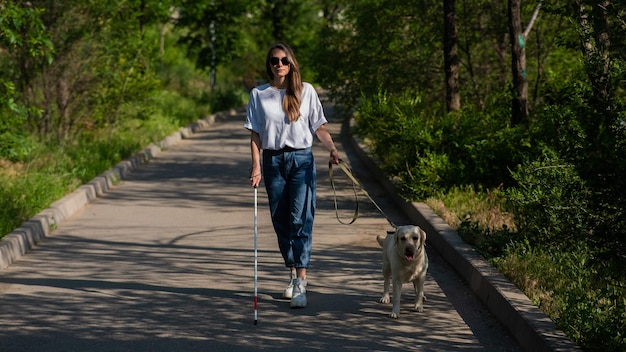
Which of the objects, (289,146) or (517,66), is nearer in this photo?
(289,146)

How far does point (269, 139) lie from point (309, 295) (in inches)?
50.9

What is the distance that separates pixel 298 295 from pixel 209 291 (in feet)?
3.26

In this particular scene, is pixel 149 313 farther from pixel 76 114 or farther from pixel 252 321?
pixel 76 114

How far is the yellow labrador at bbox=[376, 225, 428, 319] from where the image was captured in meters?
7.84

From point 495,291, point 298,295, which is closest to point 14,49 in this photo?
point 298,295

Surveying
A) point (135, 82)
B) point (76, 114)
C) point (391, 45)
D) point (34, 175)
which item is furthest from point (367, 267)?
point (135, 82)

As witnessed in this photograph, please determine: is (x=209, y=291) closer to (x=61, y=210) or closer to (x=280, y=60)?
(x=280, y=60)

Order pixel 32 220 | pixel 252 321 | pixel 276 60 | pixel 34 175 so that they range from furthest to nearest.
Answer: pixel 34 175 < pixel 32 220 < pixel 276 60 < pixel 252 321

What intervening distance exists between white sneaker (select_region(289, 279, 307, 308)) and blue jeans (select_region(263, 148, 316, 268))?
272mm

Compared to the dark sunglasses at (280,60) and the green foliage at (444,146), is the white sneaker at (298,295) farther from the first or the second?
the green foliage at (444,146)

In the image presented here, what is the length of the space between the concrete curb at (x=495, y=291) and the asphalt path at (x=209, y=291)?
99mm

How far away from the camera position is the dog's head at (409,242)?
7816 mm

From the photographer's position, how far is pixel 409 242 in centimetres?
782

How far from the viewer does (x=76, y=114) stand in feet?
66.0
